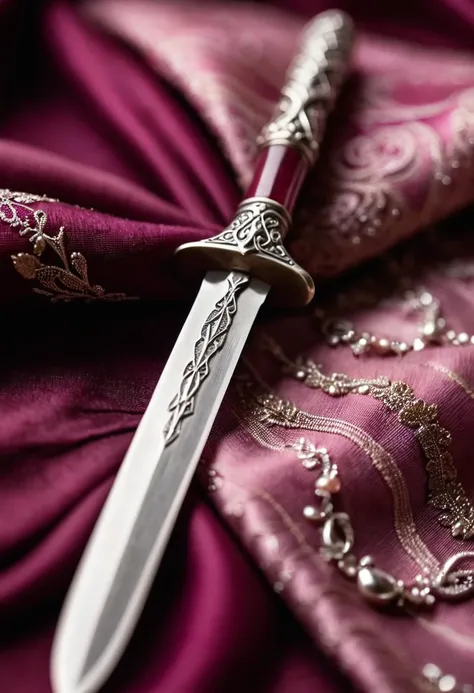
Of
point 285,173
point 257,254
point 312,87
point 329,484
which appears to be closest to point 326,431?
point 329,484

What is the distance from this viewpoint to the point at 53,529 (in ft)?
1.76

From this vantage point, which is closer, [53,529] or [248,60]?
[53,529]

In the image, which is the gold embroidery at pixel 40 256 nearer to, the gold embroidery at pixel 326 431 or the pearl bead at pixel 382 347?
the gold embroidery at pixel 326 431

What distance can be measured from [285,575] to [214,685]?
0.09m

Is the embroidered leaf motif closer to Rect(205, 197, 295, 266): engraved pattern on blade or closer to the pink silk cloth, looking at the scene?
the pink silk cloth

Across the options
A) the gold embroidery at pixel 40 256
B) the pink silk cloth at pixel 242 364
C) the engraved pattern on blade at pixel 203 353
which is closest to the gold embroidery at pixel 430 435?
the pink silk cloth at pixel 242 364

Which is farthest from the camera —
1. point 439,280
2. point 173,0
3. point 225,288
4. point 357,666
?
point 173,0

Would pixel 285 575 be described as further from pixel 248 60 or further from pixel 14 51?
pixel 14 51

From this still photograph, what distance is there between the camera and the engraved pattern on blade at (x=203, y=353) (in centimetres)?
54

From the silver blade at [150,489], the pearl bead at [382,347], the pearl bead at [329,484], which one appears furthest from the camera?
the pearl bead at [382,347]

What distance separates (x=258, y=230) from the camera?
2.10 ft

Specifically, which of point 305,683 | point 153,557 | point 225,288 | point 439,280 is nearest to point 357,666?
point 305,683

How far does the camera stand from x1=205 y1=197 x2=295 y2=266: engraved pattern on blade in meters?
0.62

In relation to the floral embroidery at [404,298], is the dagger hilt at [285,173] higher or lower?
higher
